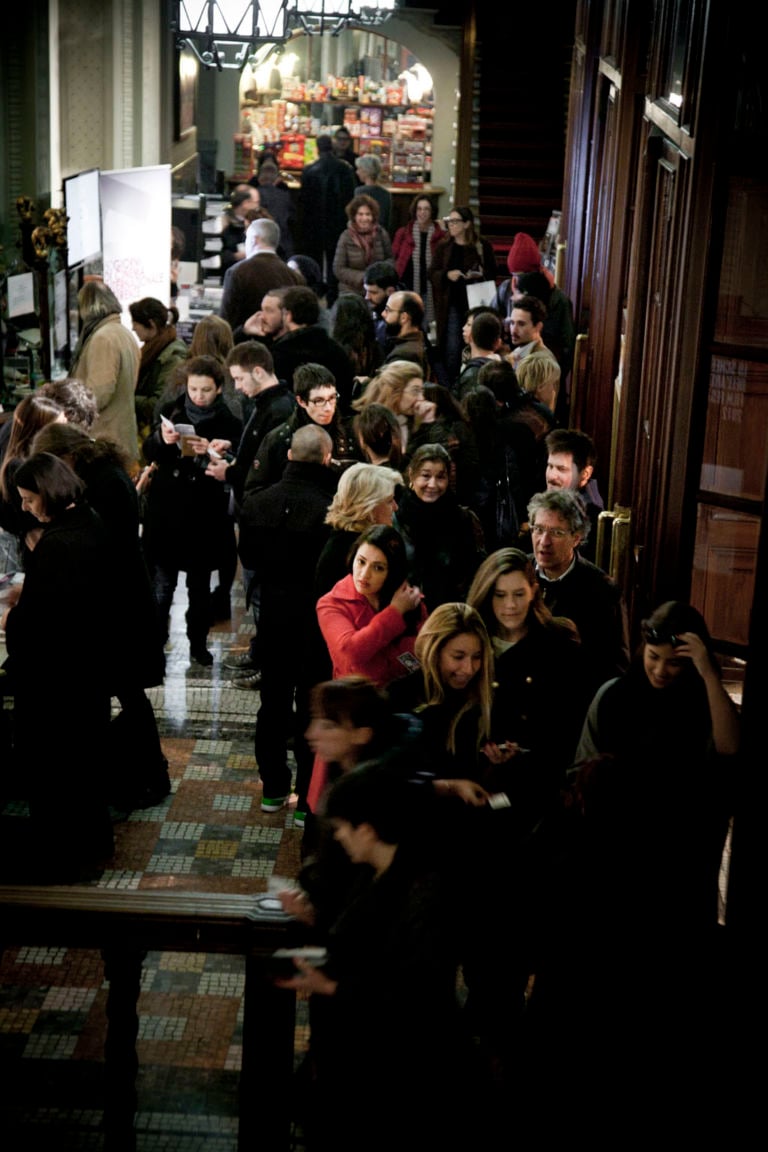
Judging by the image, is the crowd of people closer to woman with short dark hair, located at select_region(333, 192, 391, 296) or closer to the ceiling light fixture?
the ceiling light fixture

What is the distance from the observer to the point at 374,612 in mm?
4742

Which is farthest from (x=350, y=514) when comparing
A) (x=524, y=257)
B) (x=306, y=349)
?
(x=524, y=257)

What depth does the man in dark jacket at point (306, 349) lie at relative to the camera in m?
7.69

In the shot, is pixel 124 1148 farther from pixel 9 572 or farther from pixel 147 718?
pixel 9 572

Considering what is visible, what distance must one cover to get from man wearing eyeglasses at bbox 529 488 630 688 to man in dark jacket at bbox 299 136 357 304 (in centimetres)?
1058

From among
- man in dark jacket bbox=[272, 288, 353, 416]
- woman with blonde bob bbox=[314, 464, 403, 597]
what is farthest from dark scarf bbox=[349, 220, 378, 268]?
woman with blonde bob bbox=[314, 464, 403, 597]

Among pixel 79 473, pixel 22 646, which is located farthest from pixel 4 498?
pixel 22 646

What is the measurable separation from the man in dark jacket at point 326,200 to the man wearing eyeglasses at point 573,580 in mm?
10582

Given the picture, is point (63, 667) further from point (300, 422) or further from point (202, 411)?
point (202, 411)

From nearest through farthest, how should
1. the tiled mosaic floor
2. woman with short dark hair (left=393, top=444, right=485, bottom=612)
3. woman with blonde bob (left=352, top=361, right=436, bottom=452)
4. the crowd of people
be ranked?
the crowd of people → the tiled mosaic floor → woman with short dark hair (left=393, top=444, right=485, bottom=612) → woman with blonde bob (left=352, top=361, right=436, bottom=452)

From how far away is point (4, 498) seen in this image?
5.68m

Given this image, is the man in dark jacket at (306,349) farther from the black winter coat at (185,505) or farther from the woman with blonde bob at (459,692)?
the woman with blonde bob at (459,692)

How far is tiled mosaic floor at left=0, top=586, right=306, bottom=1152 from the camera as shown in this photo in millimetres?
3725

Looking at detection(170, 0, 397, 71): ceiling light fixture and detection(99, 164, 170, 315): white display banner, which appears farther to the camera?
detection(99, 164, 170, 315): white display banner
